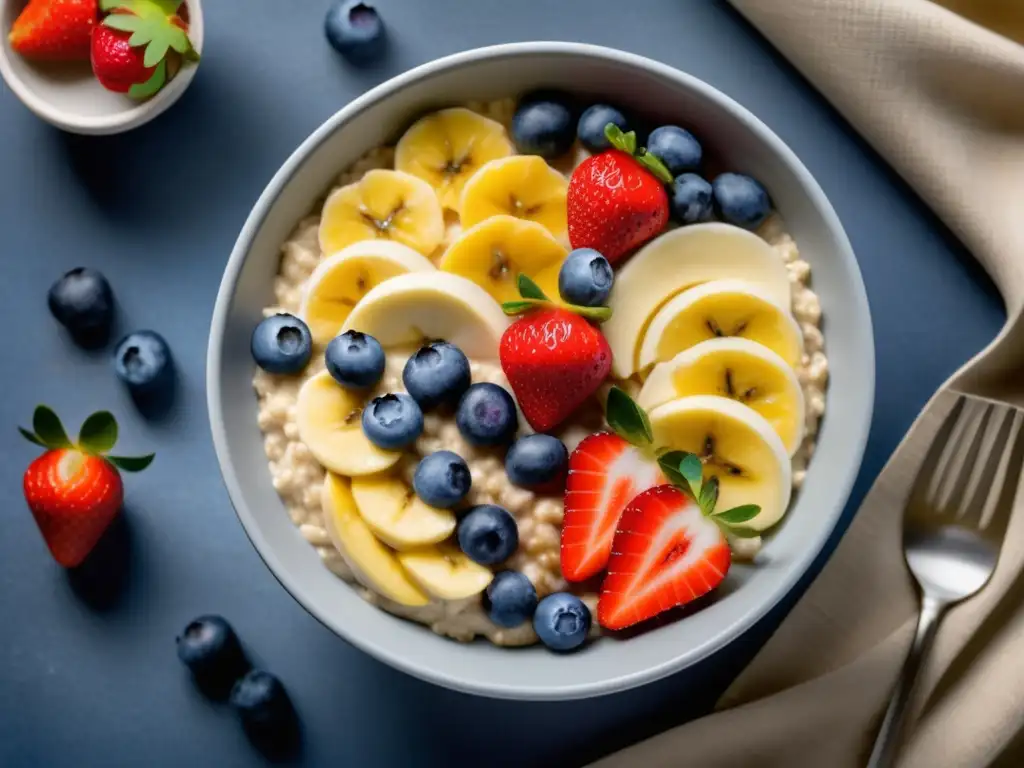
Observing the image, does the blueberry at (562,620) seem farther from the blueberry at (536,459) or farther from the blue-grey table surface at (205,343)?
the blue-grey table surface at (205,343)

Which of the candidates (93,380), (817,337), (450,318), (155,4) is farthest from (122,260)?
(817,337)

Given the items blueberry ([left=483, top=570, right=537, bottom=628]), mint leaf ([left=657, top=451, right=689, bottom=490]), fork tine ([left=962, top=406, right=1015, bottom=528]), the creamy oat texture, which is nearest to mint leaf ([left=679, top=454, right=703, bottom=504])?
mint leaf ([left=657, top=451, right=689, bottom=490])

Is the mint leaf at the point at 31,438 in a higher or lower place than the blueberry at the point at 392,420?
lower

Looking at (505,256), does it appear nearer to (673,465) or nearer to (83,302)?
(673,465)

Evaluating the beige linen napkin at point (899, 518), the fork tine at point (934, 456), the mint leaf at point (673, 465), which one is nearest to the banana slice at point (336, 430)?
the mint leaf at point (673, 465)

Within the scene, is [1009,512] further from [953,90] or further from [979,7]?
[979,7]

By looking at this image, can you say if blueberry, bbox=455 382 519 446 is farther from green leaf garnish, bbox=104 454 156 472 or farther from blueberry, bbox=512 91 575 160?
green leaf garnish, bbox=104 454 156 472
